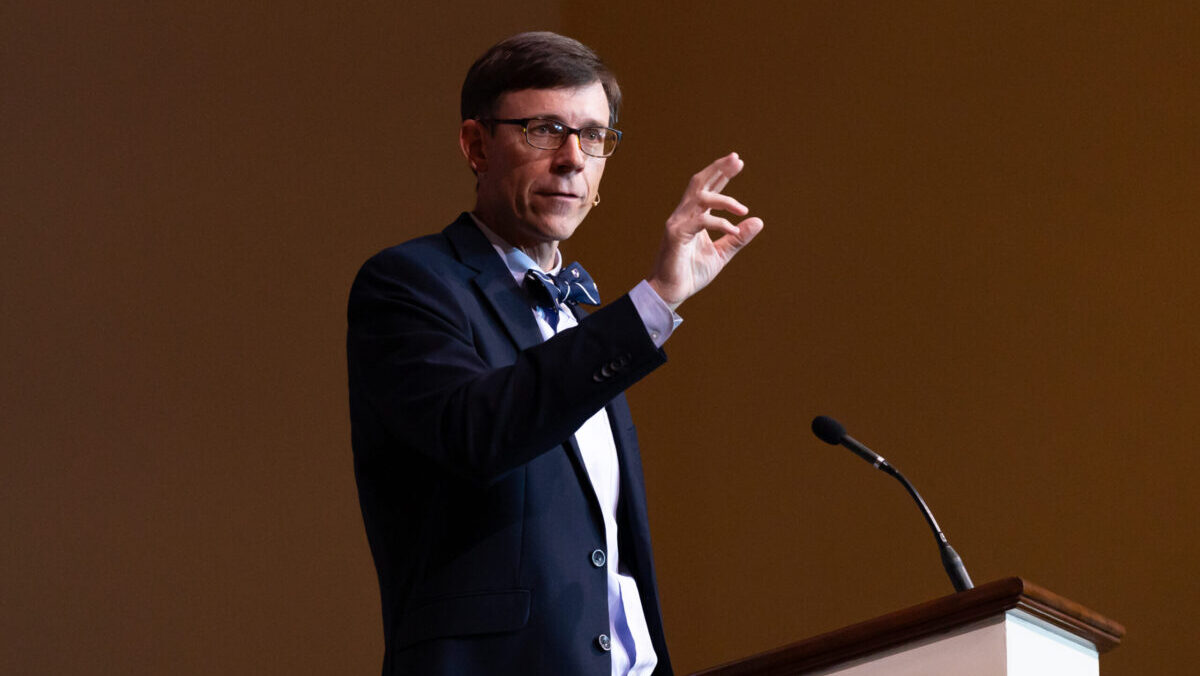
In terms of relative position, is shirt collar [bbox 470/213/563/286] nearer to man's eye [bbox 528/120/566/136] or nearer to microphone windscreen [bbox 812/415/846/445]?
man's eye [bbox 528/120/566/136]

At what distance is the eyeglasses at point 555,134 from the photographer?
207 cm

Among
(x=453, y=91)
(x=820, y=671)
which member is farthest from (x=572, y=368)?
(x=453, y=91)

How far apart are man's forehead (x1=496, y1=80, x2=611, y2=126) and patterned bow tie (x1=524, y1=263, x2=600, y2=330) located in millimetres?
212

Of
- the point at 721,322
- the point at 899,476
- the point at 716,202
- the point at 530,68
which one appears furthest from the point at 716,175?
the point at 721,322

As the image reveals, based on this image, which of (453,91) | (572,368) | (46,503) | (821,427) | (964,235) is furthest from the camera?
(453,91)

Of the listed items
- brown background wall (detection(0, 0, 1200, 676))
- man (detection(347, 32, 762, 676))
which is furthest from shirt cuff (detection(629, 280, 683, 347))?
brown background wall (detection(0, 0, 1200, 676))

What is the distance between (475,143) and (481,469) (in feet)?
2.17

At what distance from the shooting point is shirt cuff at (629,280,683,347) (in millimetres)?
1657

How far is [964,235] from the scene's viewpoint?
13.3 ft

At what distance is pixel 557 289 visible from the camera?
204 centimetres

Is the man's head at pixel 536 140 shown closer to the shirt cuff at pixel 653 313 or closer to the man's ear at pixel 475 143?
the man's ear at pixel 475 143

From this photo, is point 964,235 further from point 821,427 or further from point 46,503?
point 46,503

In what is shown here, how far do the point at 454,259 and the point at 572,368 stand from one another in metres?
0.41

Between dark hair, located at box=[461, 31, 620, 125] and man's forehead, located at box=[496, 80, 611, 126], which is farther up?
dark hair, located at box=[461, 31, 620, 125]
